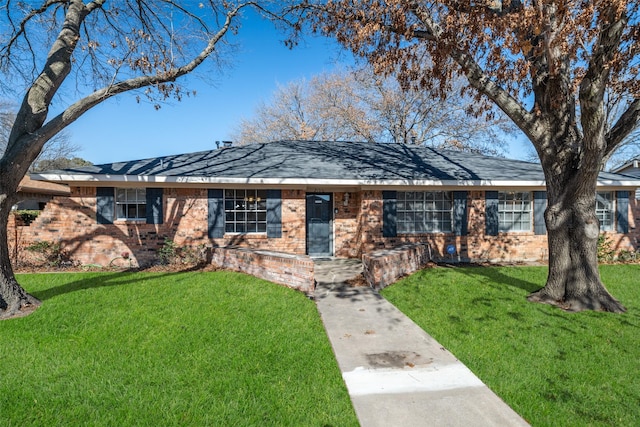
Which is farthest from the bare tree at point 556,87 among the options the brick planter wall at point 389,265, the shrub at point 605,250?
the shrub at point 605,250

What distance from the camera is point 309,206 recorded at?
425 inches

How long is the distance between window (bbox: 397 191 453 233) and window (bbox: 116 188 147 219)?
7639mm

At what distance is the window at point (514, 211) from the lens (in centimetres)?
1087

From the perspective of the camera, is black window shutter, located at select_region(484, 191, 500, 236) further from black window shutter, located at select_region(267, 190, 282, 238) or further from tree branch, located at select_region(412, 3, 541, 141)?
black window shutter, located at select_region(267, 190, 282, 238)

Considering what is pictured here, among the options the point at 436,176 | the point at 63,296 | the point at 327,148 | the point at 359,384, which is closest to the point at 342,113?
the point at 327,148

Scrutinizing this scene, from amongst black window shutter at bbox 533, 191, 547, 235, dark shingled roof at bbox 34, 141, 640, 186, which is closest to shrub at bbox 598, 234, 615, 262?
black window shutter at bbox 533, 191, 547, 235

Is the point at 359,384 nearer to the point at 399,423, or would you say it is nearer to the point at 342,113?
the point at 399,423

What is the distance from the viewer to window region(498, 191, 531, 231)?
10867mm

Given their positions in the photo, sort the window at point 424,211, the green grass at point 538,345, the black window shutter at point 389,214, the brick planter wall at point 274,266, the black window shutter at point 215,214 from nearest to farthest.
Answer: the green grass at point 538,345 → the brick planter wall at point 274,266 → the black window shutter at point 215,214 → the black window shutter at point 389,214 → the window at point 424,211

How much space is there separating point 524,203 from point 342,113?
52.9 ft

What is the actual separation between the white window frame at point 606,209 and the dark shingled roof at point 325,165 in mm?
610

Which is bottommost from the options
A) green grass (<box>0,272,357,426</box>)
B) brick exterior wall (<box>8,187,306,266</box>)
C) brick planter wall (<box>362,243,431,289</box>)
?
green grass (<box>0,272,357,426</box>)

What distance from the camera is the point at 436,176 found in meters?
10.3

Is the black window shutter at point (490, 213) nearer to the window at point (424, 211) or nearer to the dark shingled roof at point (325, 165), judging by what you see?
the dark shingled roof at point (325, 165)
